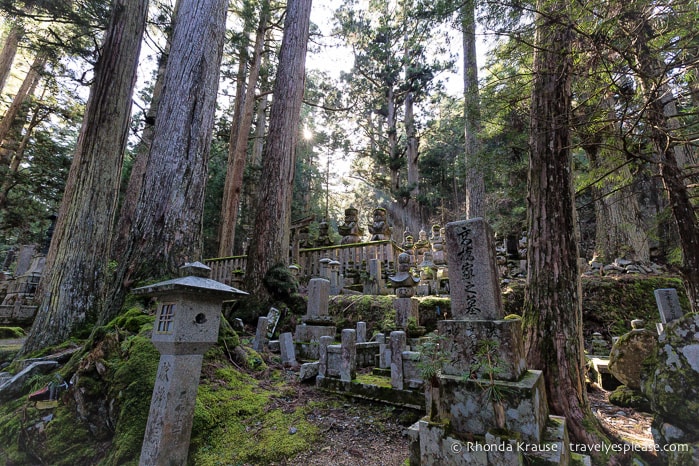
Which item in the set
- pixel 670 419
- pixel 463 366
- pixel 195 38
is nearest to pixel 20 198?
pixel 195 38

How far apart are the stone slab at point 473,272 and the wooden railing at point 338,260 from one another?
242 inches

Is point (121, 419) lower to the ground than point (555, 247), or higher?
lower

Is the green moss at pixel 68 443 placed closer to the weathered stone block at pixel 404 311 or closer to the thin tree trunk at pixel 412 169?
the weathered stone block at pixel 404 311

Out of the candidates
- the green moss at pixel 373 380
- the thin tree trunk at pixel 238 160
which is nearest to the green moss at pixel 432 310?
the green moss at pixel 373 380

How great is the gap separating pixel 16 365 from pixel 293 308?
154 inches

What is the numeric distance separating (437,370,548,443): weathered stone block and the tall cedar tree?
0.94m

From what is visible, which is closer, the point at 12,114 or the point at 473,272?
the point at 473,272

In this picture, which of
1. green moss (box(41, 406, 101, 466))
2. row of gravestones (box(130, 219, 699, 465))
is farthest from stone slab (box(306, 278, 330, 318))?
green moss (box(41, 406, 101, 466))

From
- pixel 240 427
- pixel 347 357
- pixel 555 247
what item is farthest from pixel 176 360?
pixel 555 247

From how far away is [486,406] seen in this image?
1.98 m

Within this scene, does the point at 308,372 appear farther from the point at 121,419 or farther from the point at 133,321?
the point at 133,321

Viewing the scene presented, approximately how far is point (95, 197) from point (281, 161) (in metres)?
3.60

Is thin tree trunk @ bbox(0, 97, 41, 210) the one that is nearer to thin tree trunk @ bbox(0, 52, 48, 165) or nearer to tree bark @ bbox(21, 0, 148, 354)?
thin tree trunk @ bbox(0, 52, 48, 165)

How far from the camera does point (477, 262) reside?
2.34 m
